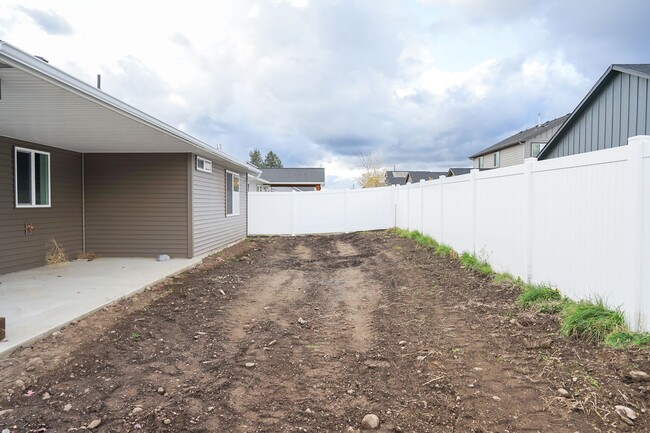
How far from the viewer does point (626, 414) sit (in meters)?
2.38

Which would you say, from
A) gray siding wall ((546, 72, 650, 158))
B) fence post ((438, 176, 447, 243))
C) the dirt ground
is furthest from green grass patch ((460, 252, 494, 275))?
gray siding wall ((546, 72, 650, 158))

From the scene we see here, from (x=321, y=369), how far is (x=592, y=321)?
2.52m

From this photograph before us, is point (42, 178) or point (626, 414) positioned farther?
point (42, 178)

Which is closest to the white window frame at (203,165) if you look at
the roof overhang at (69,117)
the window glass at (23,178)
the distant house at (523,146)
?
the roof overhang at (69,117)

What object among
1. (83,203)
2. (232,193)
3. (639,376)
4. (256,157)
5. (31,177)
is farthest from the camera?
(256,157)

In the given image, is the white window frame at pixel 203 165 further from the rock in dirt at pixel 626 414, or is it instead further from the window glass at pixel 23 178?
the rock in dirt at pixel 626 414

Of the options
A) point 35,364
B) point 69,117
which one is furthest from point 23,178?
point 35,364

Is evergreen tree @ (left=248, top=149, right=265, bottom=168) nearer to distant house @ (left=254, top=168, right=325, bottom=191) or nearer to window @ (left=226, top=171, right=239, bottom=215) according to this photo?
distant house @ (left=254, top=168, right=325, bottom=191)

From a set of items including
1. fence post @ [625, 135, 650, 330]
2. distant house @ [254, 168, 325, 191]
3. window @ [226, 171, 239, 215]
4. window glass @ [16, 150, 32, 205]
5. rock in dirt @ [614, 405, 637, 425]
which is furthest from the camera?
distant house @ [254, 168, 325, 191]

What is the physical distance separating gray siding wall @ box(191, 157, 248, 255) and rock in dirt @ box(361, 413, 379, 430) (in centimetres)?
785

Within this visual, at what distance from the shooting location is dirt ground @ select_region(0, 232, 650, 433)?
99.1 inches

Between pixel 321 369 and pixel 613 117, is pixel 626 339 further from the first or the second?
pixel 613 117

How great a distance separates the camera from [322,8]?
9.77 m

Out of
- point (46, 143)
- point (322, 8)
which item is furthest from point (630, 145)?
point (46, 143)
